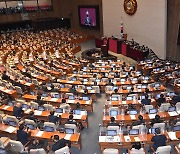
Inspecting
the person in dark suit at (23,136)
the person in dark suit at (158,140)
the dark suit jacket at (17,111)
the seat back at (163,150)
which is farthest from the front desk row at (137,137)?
the dark suit jacket at (17,111)

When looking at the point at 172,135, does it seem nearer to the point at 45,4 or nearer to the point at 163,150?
the point at 163,150

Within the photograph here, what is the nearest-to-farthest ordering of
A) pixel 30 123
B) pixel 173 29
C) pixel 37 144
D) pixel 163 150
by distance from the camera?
pixel 163 150 → pixel 37 144 → pixel 30 123 → pixel 173 29

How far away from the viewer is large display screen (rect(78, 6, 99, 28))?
1511 inches

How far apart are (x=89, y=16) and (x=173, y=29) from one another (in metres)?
17.1

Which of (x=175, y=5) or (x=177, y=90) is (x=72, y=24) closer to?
(x=175, y=5)

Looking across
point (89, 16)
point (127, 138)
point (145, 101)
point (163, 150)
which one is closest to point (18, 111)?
point (127, 138)

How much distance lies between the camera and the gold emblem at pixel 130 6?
30230 mm

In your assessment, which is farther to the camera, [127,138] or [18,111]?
[18,111]

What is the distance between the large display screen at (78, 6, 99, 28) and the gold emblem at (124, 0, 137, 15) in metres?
7.29

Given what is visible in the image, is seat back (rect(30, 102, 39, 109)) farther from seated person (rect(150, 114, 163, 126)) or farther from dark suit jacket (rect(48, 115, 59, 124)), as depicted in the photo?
seated person (rect(150, 114, 163, 126))

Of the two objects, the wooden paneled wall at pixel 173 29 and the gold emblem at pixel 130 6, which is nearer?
the wooden paneled wall at pixel 173 29

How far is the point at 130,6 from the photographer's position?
30.9m

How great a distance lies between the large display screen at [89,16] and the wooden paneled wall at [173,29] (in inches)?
556

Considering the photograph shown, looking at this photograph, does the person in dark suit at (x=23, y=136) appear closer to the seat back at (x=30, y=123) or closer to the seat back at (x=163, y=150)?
the seat back at (x=30, y=123)
